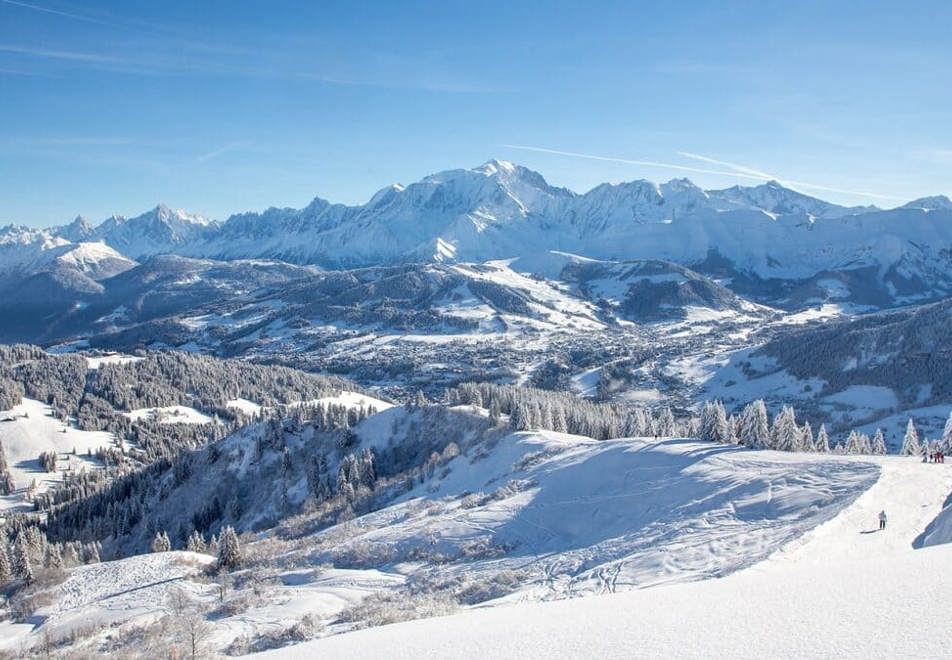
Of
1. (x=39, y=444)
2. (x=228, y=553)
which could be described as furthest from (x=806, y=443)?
(x=39, y=444)

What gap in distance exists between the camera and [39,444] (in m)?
179

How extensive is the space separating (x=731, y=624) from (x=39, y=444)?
213 metres

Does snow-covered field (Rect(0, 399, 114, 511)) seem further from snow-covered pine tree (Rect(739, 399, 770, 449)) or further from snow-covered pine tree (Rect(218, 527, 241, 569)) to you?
snow-covered pine tree (Rect(739, 399, 770, 449))

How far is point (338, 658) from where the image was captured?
15508 millimetres

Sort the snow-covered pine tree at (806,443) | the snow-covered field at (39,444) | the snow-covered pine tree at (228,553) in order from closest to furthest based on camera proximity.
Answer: the snow-covered pine tree at (228,553)
the snow-covered pine tree at (806,443)
the snow-covered field at (39,444)

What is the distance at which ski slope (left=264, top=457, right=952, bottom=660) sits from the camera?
11.5m

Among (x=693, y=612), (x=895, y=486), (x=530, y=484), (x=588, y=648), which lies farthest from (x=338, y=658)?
(x=530, y=484)

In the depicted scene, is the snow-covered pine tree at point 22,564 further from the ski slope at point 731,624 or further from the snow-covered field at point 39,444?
the snow-covered field at point 39,444

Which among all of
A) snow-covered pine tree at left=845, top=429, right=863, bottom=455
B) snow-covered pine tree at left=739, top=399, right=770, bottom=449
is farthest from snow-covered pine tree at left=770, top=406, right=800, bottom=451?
snow-covered pine tree at left=845, top=429, right=863, bottom=455

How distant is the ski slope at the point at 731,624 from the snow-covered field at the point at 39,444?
575ft

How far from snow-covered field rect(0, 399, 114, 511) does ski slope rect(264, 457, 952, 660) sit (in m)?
175

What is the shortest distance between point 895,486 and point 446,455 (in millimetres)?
56480

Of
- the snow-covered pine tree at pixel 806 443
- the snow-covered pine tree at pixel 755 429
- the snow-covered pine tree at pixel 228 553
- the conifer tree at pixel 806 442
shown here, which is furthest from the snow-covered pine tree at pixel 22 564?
the conifer tree at pixel 806 442

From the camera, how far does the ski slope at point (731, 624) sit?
11.5 metres
